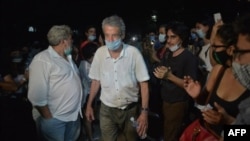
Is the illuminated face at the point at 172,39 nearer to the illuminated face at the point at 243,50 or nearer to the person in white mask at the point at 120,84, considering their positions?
the person in white mask at the point at 120,84

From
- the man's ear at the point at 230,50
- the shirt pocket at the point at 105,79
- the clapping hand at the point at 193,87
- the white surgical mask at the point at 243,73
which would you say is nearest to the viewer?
the white surgical mask at the point at 243,73

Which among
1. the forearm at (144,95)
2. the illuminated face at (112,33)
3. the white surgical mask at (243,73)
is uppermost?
the illuminated face at (112,33)

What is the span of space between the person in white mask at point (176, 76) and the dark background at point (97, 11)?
6651 mm

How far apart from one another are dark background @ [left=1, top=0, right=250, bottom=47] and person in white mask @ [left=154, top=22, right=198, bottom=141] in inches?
262

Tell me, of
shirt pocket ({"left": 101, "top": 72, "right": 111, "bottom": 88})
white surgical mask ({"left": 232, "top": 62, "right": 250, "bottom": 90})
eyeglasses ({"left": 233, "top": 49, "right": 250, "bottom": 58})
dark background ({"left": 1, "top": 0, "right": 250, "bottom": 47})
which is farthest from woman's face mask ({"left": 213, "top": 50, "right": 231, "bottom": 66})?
dark background ({"left": 1, "top": 0, "right": 250, "bottom": 47})

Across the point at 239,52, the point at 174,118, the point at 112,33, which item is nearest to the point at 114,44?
the point at 112,33

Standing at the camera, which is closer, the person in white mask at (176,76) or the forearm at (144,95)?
the forearm at (144,95)

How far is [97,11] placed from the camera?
27031mm

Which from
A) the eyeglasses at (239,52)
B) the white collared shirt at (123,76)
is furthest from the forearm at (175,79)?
the eyeglasses at (239,52)

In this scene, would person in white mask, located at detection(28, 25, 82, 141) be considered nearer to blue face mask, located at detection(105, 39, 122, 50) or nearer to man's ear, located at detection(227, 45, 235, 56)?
blue face mask, located at detection(105, 39, 122, 50)

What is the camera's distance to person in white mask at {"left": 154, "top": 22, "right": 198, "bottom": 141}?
200 inches

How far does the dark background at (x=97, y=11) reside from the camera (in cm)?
1806

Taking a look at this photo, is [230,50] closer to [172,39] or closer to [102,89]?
[102,89]

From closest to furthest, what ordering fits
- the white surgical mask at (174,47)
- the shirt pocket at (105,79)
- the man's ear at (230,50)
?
the man's ear at (230,50) < the shirt pocket at (105,79) < the white surgical mask at (174,47)
